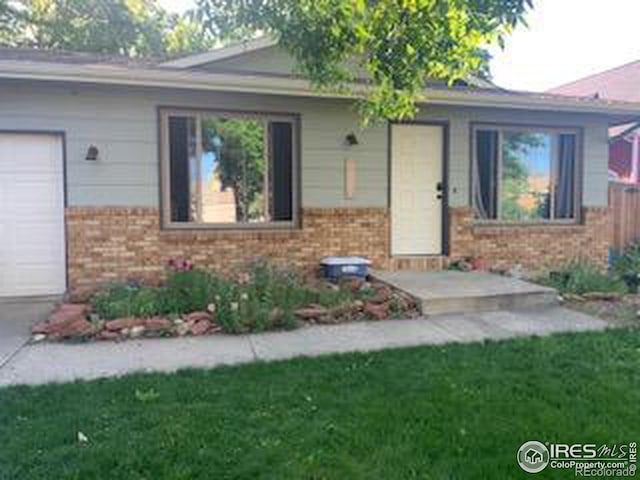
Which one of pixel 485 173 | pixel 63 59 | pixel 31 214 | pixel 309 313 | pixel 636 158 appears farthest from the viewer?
pixel 636 158

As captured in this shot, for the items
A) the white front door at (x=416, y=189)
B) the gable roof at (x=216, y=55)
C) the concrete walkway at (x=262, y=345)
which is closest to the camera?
the concrete walkway at (x=262, y=345)

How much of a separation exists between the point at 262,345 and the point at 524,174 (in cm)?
632

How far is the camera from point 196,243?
805 centimetres

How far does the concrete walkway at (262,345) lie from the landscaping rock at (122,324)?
273 millimetres

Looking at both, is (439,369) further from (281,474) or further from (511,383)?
(281,474)

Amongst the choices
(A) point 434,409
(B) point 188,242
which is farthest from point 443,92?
(A) point 434,409

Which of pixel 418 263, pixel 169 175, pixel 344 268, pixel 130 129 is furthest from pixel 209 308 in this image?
pixel 418 263

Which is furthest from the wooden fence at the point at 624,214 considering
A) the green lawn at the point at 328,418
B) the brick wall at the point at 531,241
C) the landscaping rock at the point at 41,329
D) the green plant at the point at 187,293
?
the landscaping rock at the point at 41,329

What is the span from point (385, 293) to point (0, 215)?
5159 millimetres

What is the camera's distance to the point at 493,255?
937cm

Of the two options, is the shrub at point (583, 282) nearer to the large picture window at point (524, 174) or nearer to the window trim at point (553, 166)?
the window trim at point (553, 166)

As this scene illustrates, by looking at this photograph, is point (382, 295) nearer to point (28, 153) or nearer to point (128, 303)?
point (128, 303)

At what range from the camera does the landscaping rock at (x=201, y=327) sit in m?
5.85

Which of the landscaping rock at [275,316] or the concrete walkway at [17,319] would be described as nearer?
the concrete walkway at [17,319]
